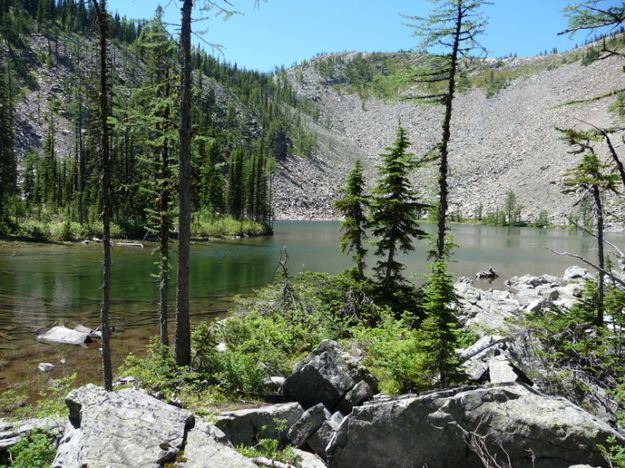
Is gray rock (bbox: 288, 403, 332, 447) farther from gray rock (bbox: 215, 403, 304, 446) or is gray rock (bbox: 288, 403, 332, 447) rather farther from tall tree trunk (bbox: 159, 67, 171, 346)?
tall tree trunk (bbox: 159, 67, 171, 346)

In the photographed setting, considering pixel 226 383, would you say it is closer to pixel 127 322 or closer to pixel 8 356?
pixel 8 356

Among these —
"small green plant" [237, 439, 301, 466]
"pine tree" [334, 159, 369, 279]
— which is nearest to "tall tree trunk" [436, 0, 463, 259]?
"pine tree" [334, 159, 369, 279]

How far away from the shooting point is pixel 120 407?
20.4 ft

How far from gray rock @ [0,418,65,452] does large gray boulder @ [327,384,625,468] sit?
4598 mm

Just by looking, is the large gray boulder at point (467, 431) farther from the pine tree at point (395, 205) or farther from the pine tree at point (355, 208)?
the pine tree at point (355, 208)

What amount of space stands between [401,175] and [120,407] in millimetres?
14876

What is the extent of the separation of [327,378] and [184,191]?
600 centimetres

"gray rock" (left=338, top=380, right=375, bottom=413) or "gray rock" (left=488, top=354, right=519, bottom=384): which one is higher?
"gray rock" (left=488, top=354, right=519, bottom=384)

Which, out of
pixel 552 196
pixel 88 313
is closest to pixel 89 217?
pixel 88 313

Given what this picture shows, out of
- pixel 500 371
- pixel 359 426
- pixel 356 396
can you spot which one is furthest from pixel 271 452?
pixel 500 371

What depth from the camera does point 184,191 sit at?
11250 mm

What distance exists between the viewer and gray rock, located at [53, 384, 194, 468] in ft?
17.0

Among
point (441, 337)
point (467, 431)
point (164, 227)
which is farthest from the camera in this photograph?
point (164, 227)

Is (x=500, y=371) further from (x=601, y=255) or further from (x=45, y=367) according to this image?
(x=45, y=367)
